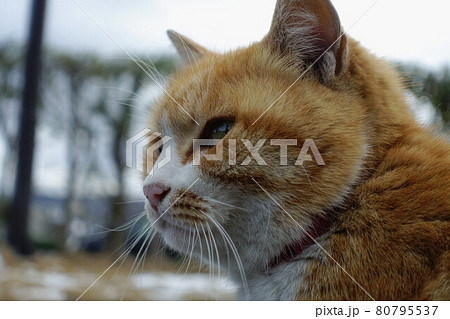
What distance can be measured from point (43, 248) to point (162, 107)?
1026 millimetres

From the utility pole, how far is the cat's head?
0.83 m

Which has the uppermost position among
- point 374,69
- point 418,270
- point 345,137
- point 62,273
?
point 374,69

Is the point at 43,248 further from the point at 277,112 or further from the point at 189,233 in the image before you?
the point at 277,112

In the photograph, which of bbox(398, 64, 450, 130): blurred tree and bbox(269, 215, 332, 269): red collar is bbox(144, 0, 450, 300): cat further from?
bbox(398, 64, 450, 130): blurred tree

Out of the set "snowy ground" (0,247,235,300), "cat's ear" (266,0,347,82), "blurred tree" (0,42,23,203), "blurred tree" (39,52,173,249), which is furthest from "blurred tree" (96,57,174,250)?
"cat's ear" (266,0,347,82)

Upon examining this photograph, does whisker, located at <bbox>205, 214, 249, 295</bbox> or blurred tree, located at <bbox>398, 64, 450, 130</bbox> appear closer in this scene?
whisker, located at <bbox>205, 214, 249, 295</bbox>

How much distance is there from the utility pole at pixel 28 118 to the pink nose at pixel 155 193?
841mm

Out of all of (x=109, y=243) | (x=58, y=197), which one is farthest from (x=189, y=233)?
(x=58, y=197)

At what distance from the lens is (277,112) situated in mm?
625

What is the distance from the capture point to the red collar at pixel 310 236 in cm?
62

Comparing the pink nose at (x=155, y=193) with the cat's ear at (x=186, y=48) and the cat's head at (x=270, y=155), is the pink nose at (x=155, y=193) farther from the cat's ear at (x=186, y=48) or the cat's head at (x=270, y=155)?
the cat's ear at (x=186, y=48)

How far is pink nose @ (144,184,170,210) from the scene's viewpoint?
0.63 m

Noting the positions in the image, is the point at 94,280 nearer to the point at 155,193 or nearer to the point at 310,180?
the point at 155,193

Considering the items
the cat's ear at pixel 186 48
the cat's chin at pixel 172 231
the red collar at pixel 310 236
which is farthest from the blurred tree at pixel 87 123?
the red collar at pixel 310 236
